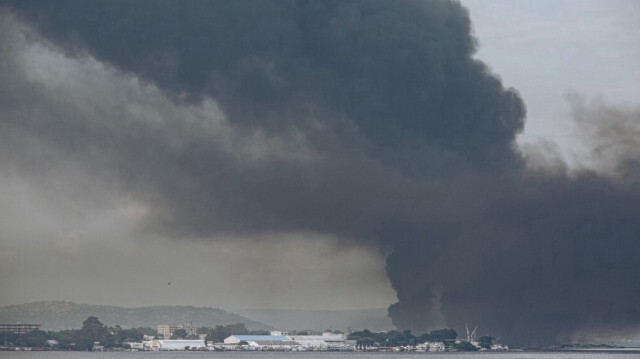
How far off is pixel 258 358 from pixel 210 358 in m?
5.74

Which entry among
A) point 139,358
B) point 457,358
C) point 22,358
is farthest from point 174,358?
point 457,358

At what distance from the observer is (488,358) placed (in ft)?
547

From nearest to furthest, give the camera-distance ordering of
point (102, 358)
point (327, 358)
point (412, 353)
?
1. point (102, 358)
2. point (327, 358)
3. point (412, 353)

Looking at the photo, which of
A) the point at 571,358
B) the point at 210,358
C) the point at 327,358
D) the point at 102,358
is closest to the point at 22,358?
the point at 102,358

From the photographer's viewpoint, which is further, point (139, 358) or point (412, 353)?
point (412, 353)

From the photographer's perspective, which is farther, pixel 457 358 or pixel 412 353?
pixel 412 353

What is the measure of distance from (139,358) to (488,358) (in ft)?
135

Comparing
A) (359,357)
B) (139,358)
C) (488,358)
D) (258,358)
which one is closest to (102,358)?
(139,358)

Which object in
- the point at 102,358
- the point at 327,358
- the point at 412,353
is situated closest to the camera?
the point at 102,358

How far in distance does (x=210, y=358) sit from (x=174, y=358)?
4.28 metres

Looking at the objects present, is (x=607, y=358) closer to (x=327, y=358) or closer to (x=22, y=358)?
(x=327, y=358)

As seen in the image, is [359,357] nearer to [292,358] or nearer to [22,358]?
[292,358]

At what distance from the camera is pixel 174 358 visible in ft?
553

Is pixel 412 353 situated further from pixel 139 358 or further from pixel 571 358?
pixel 139 358
